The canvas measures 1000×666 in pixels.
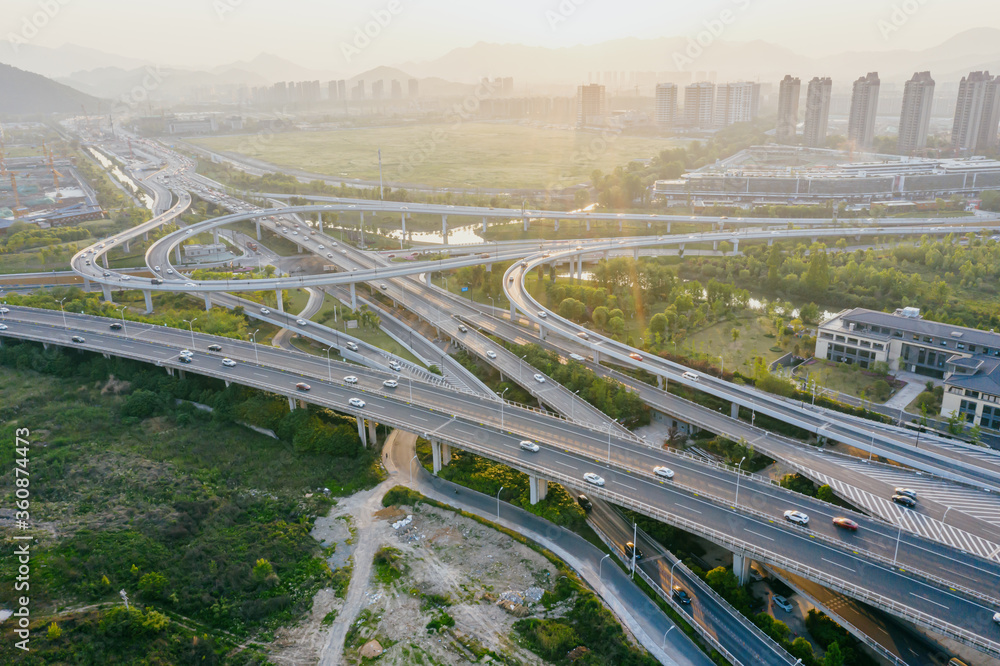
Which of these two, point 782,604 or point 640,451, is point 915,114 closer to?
point 640,451

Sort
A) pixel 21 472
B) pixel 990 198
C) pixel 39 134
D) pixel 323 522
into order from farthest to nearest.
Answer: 1. pixel 39 134
2. pixel 990 198
3. pixel 21 472
4. pixel 323 522

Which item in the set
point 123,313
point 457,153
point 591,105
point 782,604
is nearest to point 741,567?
point 782,604

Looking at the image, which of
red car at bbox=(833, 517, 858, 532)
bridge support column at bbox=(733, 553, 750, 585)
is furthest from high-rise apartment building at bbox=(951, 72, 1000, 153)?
bridge support column at bbox=(733, 553, 750, 585)

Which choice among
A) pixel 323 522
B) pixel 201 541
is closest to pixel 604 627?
pixel 323 522

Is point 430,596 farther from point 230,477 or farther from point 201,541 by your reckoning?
point 230,477

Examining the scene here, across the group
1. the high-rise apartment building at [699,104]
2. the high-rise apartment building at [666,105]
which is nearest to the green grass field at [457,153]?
the high-rise apartment building at [666,105]

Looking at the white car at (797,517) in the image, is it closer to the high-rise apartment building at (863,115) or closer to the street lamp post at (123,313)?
the street lamp post at (123,313)
